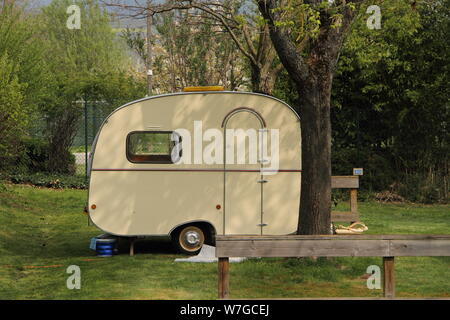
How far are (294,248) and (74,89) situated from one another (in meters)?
17.2

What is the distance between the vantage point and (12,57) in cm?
2084

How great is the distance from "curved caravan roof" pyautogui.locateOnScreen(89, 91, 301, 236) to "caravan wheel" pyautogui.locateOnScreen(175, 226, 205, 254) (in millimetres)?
218

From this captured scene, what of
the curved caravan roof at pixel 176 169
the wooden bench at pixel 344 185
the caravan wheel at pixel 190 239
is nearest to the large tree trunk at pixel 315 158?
the curved caravan roof at pixel 176 169

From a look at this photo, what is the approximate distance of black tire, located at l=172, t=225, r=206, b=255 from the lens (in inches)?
526

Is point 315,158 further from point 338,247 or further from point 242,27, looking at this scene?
point 242,27

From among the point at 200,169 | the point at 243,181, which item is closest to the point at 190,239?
the point at 200,169

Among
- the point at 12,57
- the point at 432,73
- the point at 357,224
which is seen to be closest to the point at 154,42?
the point at 12,57

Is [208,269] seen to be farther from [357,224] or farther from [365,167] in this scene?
[365,167]

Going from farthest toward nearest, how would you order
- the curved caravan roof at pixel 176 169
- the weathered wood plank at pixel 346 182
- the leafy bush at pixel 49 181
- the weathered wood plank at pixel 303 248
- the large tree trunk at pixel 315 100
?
the leafy bush at pixel 49 181, the weathered wood plank at pixel 346 182, the curved caravan roof at pixel 176 169, the large tree trunk at pixel 315 100, the weathered wood plank at pixel 303 248

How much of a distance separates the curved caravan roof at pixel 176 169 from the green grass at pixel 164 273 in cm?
75

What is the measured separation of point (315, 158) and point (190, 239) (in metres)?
2.67

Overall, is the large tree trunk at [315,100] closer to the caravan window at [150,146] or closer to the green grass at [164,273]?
the green grass at [164,273]

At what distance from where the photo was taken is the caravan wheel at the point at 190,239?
13359 millimetres

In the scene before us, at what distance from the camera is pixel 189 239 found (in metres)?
13.4
